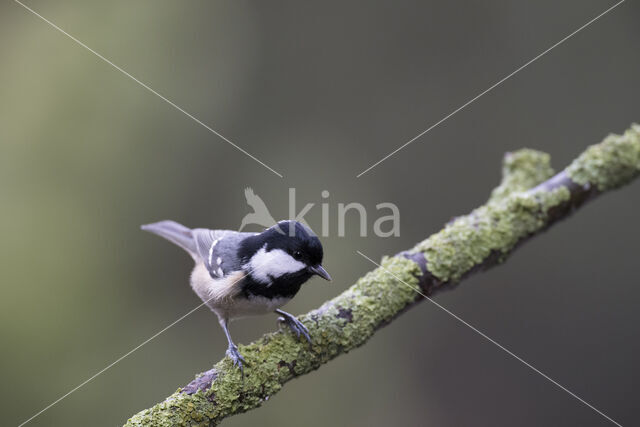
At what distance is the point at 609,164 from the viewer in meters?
2.73

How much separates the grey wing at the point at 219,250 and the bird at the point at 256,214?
33cm

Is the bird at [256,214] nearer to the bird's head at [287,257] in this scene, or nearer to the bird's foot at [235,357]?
the bird's head at [287,257]

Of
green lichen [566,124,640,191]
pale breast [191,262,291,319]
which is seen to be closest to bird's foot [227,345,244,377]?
pale breast [191,262,291,319]

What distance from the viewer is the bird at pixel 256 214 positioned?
3.11 m

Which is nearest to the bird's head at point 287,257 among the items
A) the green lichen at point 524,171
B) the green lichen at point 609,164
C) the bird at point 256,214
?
the bird at point 256,214

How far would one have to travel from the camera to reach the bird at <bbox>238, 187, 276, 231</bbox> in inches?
122

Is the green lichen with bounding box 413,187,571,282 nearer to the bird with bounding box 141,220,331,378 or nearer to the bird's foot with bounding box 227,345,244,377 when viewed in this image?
the bird with bounding box 141,220,331,378

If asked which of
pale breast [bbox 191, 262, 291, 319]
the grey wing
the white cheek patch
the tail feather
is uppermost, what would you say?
the tail feather

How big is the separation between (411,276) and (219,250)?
80 cm

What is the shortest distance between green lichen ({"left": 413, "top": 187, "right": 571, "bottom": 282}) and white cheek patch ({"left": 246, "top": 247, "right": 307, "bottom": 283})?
0.58m

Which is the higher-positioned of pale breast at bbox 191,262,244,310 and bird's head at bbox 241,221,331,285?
bird's head at bbox 241,221,331,285

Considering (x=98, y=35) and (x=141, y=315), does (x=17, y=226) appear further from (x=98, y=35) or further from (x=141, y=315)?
→ (x=98, y=35)

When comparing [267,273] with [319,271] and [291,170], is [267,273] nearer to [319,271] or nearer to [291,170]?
[319,271]

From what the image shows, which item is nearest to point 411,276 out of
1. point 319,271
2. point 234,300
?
point 319,271
